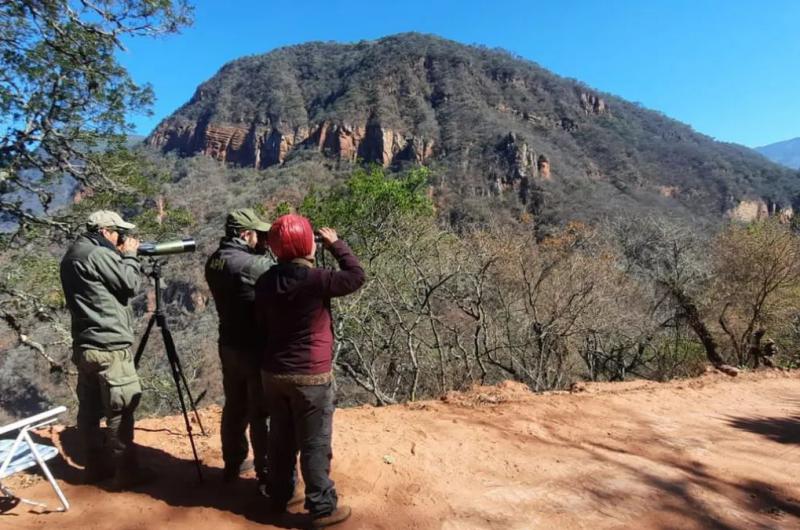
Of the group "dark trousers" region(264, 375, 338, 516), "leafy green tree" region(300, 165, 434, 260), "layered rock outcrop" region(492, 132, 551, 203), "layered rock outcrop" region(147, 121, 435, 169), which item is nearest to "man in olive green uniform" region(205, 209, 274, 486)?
"dark trousers" region(264, 375, 338, 516)

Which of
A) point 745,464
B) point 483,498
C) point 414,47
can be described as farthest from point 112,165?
point 414,47

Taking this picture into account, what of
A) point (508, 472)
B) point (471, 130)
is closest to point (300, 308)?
point (508, 472)

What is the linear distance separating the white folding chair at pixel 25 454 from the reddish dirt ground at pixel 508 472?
149 mm

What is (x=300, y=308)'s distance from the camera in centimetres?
244

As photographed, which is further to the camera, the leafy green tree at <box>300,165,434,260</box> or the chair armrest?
the leafy green tree at <box>300,165,434,260</box>

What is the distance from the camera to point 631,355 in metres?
14.7

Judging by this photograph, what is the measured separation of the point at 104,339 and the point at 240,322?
764 mm

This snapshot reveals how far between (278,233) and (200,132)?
350 ft

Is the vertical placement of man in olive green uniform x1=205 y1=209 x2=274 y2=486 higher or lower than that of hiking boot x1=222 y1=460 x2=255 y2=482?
higher

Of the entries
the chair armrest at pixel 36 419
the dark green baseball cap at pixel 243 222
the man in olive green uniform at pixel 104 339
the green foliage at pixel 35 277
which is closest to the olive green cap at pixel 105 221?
the man in olive green uniform at pixel 104 339

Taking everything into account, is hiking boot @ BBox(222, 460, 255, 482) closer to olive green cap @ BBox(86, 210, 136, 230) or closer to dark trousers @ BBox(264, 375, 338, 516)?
dark trousers @ BBox(264, 375, 338, 516)

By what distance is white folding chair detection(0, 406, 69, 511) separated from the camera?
2588mm

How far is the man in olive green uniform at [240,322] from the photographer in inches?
108

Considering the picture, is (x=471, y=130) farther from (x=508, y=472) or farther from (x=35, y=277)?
(x=508, y=472)
